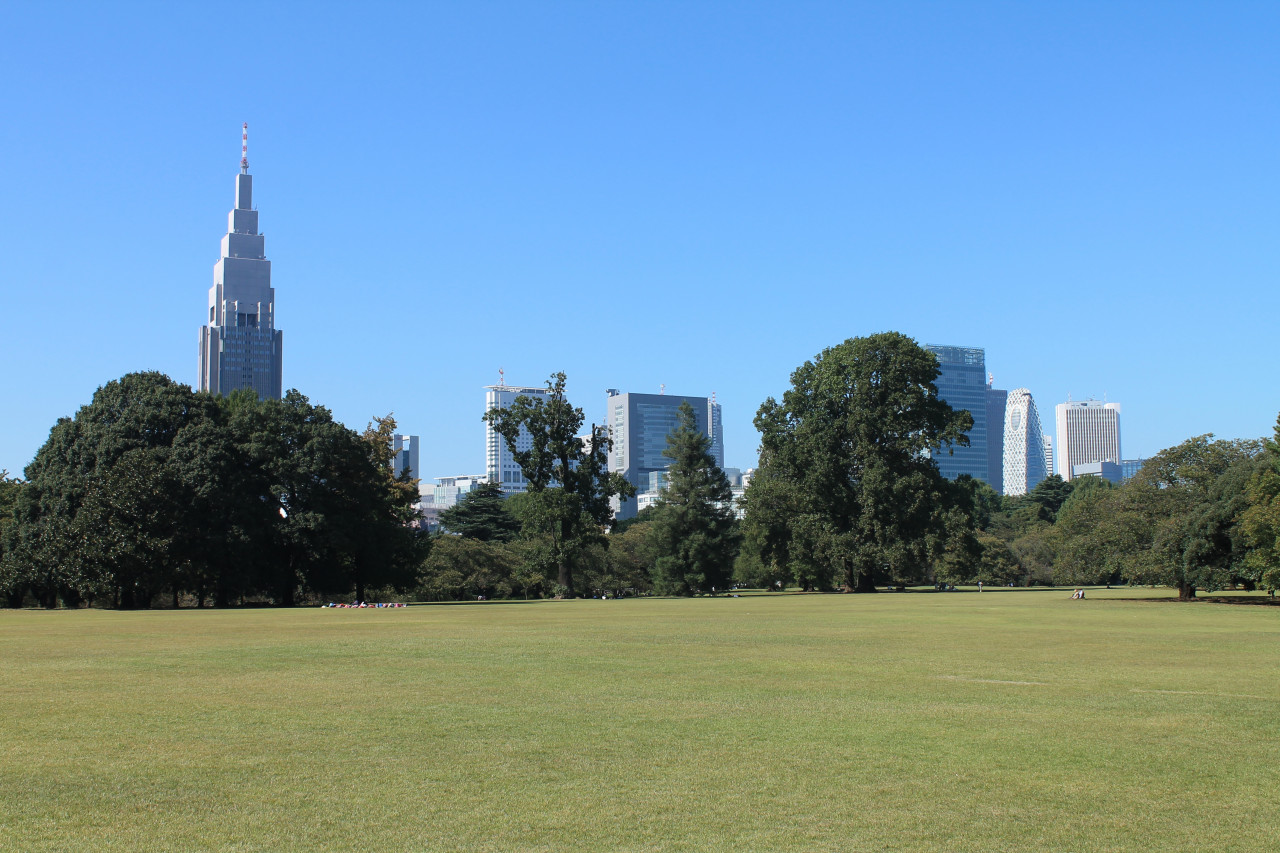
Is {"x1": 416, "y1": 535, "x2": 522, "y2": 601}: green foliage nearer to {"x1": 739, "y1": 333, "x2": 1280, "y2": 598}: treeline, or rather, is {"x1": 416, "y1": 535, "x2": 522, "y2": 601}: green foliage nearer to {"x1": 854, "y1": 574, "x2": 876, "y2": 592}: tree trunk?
{"x1": 739, "y1": 333, "x2": 1280, "y2": 598}: treeline

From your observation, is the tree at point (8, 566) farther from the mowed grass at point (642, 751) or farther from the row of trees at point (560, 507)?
the mowed grass at point (642, 751)

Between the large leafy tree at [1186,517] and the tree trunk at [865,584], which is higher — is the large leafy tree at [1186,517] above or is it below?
above

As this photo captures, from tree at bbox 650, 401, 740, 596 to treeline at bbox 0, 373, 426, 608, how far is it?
21.1 metres

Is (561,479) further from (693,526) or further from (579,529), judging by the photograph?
(693,526)

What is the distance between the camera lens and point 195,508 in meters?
50.2

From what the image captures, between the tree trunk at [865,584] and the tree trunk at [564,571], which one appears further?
the tree trunk at [865,584]

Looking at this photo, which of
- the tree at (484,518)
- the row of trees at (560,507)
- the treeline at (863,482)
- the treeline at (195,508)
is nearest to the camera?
the row of trees at (560,507)

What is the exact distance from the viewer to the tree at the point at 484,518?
97.1 metres

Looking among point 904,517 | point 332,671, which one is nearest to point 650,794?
point 332,671

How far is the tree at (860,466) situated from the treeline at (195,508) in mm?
23482

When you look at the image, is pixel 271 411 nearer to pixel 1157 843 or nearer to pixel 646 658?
pixel 646 658

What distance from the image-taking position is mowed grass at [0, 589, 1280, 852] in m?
6.44

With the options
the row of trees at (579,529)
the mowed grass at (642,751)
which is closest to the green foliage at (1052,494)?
the row of trees at (579,529)

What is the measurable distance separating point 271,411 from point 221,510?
6.54 m
